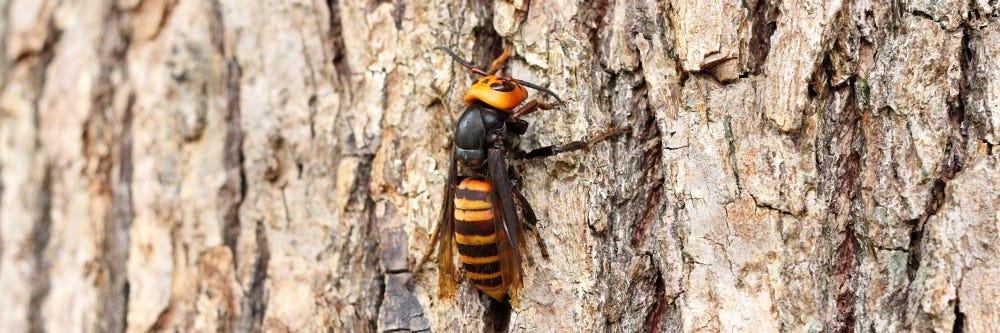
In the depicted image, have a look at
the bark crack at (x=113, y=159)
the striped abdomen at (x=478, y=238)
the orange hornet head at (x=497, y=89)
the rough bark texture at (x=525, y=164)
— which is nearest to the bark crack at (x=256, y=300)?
the rough bark texture at (x=525, y=164)

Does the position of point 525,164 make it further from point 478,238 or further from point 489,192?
point 478,238

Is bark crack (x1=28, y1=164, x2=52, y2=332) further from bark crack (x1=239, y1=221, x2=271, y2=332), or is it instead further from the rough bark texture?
bark crack (x1=239, y1=221, x2=271, y2=332)

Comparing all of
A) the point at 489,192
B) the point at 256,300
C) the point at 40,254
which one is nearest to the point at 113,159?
the point at 40,254

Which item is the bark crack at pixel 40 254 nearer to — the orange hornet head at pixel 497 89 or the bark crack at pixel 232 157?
Answer: the bark crack at pixel 232 157

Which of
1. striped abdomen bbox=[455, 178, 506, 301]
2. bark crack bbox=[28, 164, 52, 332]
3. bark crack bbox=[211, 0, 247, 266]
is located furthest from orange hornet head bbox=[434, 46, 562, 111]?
bark crack bbox=[28, 164, 52, 332]

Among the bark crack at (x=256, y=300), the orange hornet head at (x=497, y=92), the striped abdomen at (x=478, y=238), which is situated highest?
the orange hornet head at (x=497, y=92)

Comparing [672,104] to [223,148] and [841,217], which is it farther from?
[223,148]
